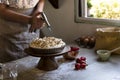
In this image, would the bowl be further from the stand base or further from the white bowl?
the white bowl

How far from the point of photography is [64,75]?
4.22 ft

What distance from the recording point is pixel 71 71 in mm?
1346

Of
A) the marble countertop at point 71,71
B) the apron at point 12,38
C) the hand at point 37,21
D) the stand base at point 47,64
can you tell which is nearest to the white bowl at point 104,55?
the marble countertop at point 71,71

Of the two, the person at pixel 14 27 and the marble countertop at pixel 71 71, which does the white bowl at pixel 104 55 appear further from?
the person at pixel 14 27

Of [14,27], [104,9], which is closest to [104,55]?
[104,9]

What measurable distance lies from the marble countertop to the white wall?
1.67 feet

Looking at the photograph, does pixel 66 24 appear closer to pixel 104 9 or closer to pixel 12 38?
pixel 104 9

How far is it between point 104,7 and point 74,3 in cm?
25

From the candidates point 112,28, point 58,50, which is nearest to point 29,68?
point 58,50

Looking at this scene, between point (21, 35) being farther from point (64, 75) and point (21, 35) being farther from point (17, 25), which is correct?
point (64, 75)

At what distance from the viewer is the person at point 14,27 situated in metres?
1.65

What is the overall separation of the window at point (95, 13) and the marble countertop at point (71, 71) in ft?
1.35

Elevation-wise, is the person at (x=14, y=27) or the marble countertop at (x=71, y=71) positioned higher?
the person at (x=14, y=27)

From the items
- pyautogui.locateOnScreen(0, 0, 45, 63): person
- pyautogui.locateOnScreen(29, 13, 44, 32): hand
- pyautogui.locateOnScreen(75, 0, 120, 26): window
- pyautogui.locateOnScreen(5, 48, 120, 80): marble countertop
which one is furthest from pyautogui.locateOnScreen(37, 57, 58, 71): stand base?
pyautogui.locateOnScreen(75, 0, 120, 26): window
